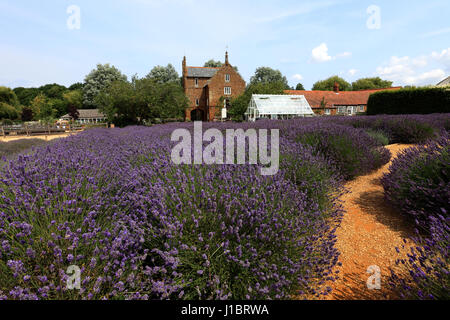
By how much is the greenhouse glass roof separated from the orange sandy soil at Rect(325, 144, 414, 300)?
21141 mm

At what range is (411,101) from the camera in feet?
53.0

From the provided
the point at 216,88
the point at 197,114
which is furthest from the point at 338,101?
the point at 197,114

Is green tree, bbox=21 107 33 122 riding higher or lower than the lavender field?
higher

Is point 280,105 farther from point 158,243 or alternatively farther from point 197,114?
point 158,243

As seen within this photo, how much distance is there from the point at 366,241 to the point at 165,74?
4813 cm

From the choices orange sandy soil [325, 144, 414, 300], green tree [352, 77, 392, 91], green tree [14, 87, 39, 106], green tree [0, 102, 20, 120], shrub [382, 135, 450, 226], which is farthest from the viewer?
green tree [14, 87, 39, 106]

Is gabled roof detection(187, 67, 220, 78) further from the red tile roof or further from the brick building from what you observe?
the red tile roof

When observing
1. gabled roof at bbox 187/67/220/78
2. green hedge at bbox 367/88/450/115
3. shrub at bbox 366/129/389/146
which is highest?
gabled roof at bbox 187/67/220/78

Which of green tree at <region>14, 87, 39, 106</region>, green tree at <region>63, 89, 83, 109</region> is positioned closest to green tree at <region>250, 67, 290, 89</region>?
green tree at <region>63, 89, 83, 109</region>

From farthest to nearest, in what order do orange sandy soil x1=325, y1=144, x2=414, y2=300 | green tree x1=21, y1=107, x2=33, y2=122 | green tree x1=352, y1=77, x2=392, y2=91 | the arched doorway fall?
green tree x1=352, y1=77, x2=392, y2=91 → green tree x1=21, y1=107, x2=33, y2=122 → the arched doorway → orange sandy soil x1=325, y1=144, x2=414, y2=300

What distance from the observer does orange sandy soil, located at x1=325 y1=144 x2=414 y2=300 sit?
210 cm

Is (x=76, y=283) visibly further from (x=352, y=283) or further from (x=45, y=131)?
(x=45, y=131)

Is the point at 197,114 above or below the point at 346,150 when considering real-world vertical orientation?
above
